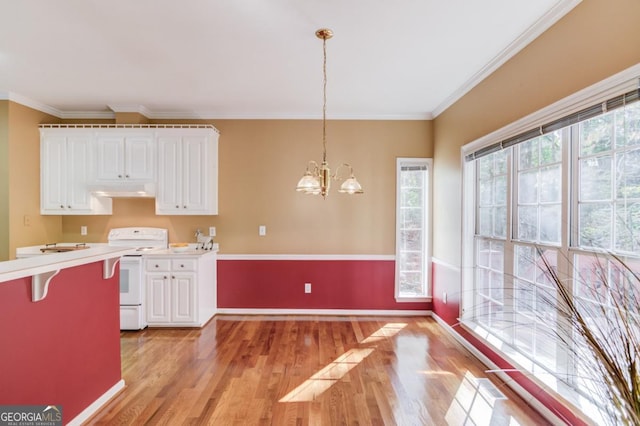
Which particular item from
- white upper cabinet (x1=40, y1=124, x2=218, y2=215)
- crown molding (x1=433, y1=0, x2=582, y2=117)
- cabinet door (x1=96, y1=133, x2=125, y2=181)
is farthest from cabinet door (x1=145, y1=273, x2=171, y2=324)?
crown molding (x1=433, y1=0, x2=582, y2=117)

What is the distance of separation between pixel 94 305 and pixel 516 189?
10.5ft

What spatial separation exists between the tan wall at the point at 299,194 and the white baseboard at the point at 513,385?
Result: 1367mm

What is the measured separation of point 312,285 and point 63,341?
8.89 feet

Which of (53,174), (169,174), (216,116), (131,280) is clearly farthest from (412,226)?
(53,174)

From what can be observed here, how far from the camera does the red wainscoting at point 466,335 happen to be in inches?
75.9

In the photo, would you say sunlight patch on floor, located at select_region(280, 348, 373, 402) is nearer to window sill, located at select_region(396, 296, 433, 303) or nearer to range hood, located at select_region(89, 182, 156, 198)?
window sill, located at select_region(396, 296, 433, 303)

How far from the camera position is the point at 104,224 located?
4.09 meters

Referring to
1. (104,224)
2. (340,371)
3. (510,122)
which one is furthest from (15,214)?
A: (510,122)

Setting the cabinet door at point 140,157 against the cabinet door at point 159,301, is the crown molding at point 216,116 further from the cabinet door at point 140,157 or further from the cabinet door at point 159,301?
the cabinet door at point 159,301

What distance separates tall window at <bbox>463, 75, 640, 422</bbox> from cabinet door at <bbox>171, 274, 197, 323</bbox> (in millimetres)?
3005

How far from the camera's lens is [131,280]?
139 inches

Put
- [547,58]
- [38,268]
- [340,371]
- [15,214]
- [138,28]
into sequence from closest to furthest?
[38,268], [547,58], [138,28], [340,371], [15,214]

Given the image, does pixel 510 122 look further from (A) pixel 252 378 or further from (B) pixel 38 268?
(B) pixel 38 268

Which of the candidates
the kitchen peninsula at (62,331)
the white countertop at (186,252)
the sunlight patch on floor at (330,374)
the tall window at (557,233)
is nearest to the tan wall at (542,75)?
the tall window at (557,233)
